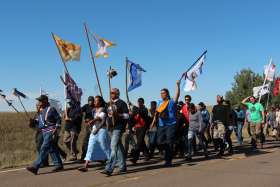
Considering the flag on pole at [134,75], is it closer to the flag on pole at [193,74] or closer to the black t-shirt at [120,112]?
the flag on pole at [193,74]

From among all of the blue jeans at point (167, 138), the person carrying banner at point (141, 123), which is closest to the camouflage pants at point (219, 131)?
the person carrying banner at point (141, 123)

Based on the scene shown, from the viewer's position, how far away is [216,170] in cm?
977

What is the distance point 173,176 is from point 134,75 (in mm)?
4276

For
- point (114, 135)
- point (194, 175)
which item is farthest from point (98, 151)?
point (194, 175)

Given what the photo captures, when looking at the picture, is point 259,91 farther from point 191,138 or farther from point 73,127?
point 73,127

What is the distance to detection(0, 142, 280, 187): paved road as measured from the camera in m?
8.29

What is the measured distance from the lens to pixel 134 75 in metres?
12.6

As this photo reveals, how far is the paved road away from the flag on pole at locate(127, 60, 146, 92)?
2.23 metres

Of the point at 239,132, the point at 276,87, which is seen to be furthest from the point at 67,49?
the point at 276,87

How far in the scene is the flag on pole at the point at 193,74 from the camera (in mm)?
13164

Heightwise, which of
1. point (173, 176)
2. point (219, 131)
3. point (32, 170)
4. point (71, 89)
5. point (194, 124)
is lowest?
point (173, 176)

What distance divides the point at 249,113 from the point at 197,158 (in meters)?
3.69

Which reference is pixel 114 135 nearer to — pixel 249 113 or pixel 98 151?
pixel 98 151

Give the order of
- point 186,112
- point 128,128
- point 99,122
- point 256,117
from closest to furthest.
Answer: point 99,122 < point 128,128 < point 186,112 < point 256,117
